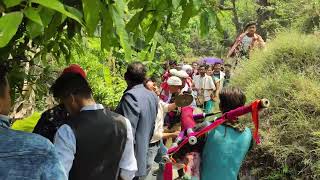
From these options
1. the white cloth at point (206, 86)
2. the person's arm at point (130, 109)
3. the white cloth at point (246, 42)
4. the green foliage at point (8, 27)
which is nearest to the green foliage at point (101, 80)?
the person's arm at point (130, 109)

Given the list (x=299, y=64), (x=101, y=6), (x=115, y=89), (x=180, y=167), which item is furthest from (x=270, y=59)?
(x=101, y=6)

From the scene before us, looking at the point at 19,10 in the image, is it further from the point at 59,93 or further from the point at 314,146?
the point at 314,146

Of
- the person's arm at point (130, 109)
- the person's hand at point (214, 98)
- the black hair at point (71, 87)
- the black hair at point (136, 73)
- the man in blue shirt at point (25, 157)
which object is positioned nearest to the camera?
the man in blue shirt at point (25, 157)

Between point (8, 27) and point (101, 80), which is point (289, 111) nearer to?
point (101, 80)

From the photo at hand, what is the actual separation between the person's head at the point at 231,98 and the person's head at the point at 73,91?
106 cm

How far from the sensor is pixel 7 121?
1.96 m

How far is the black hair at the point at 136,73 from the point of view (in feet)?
15.2

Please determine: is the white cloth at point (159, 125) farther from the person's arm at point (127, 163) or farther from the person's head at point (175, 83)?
the person's arm at point (127, 163)

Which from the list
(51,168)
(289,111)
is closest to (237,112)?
(51,168)

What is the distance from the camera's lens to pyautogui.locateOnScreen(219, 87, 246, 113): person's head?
3643mm

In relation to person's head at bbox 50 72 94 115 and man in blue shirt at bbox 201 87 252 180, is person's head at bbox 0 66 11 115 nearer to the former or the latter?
person's head at bbox 50 72 94 115

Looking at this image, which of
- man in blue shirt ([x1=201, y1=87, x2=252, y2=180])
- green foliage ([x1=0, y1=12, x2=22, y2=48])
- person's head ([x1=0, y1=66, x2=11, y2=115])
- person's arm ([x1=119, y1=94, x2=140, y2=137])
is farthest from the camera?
person's arm ([x1=119, y1=94, x2=140, y2=137])

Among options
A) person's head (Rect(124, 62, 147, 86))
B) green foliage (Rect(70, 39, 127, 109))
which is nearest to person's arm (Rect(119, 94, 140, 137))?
person's head (Rect(124, 62, 147, 86))

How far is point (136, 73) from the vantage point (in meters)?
4.67
